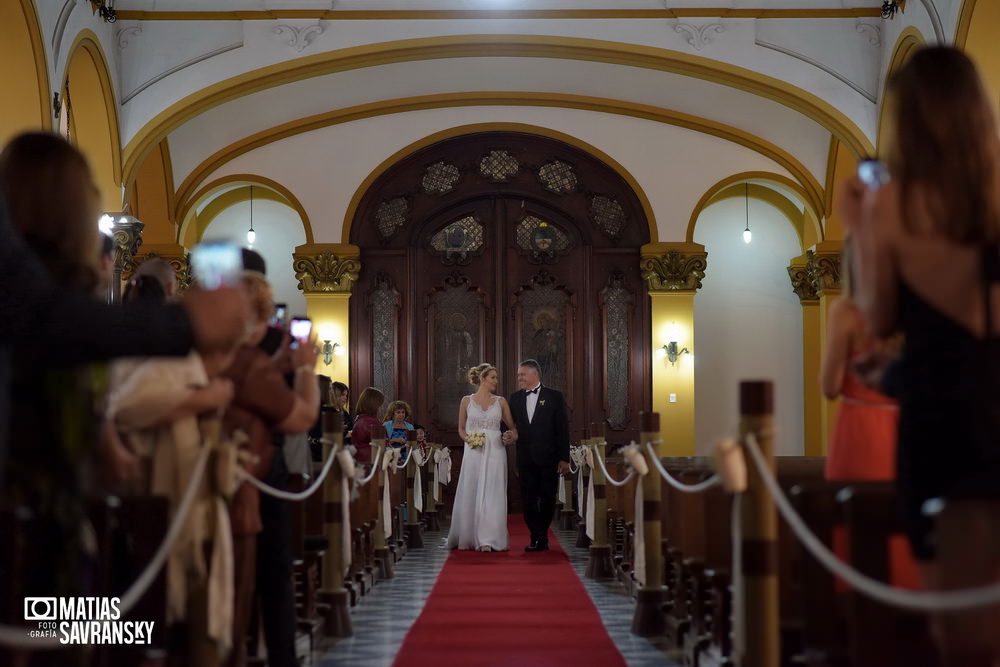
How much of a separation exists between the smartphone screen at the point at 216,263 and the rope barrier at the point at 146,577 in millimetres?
595

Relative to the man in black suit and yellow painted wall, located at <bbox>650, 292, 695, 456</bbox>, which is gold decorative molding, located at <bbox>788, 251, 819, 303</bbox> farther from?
the man in black suit

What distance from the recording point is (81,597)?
2402 millimetres

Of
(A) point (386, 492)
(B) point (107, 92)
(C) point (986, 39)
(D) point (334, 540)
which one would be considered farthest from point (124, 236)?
(C) point (986, 39)

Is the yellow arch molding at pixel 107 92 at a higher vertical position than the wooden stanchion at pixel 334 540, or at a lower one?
higher

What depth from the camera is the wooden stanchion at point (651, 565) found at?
6090 mm

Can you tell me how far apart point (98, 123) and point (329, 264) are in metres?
4.40

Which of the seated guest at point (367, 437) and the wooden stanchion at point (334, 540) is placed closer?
the wooden stanchion at point (334, 540)

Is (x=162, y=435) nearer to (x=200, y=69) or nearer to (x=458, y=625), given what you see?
(x=458, y=625)

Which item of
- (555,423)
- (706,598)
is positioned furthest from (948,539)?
(555,423)

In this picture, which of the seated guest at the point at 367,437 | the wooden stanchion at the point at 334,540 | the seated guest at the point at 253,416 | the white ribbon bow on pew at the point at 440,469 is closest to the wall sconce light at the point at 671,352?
the white ribbon bow on pew at the point at 440,469

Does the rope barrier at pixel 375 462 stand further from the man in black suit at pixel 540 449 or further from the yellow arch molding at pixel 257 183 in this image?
the yellow arch molding at pixel 257 183

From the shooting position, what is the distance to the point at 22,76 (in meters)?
10.2

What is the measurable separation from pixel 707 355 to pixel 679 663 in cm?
1378

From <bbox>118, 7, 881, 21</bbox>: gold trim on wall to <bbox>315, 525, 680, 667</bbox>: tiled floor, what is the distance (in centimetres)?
606
